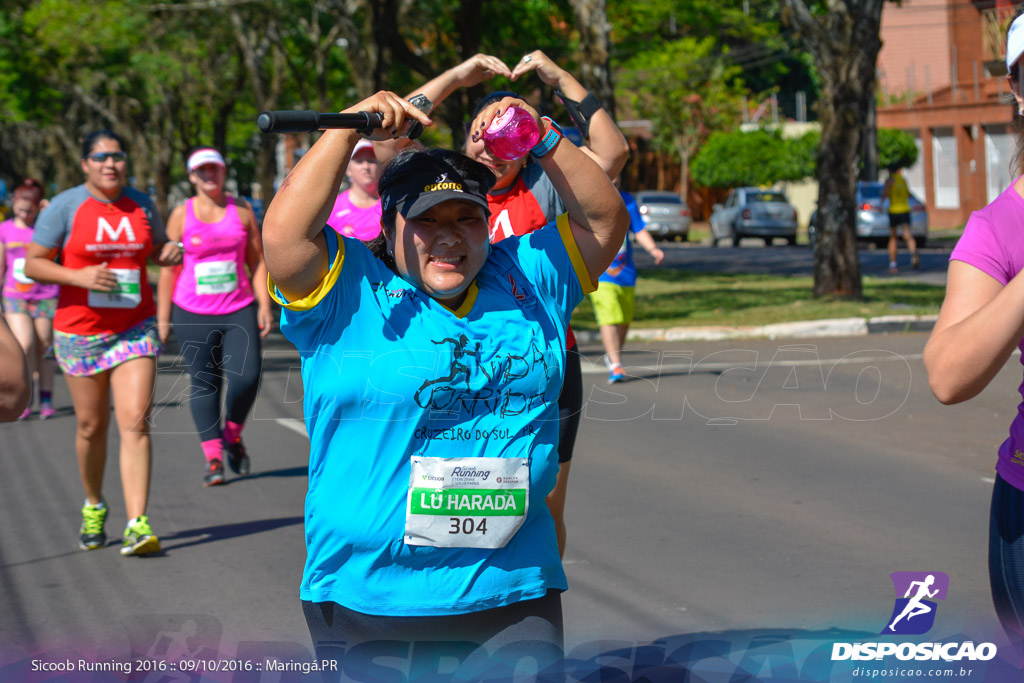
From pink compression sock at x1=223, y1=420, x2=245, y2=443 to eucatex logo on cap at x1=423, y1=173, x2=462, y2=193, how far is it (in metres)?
5.39

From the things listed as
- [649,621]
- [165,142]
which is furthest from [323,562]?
[165,142]

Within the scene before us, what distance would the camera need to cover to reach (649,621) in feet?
16.1

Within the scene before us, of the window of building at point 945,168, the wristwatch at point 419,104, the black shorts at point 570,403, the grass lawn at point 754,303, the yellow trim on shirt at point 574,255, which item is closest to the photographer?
the wristwatch at point 419,104

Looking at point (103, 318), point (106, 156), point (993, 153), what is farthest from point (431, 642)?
point (993, 153)

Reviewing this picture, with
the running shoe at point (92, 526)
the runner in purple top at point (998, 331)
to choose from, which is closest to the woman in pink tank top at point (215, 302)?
the running shoe at point (92, 526)

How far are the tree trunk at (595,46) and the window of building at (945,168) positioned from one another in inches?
1268

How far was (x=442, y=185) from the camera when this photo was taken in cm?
280

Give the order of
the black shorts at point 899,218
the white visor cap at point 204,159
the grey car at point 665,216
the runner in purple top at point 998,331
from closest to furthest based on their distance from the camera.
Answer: the runner in purple top at point 998,331
the white visor cap at point 204,159
the black shorts at point 899,218
the grey car at point 665,216

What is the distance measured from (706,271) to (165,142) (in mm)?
24158

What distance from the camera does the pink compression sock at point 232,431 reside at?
311 inches

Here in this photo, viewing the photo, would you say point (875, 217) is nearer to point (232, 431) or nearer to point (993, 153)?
point (993, 153)

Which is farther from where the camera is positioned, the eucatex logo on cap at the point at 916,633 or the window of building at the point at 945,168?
the window of building at the point at 945,168

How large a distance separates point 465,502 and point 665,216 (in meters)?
38.8

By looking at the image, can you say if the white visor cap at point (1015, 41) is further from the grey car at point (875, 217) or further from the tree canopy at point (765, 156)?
the tree canopy at point (765, 156)
